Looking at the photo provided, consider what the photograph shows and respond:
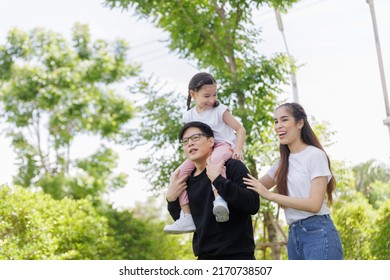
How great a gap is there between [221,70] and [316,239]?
683 centimetres

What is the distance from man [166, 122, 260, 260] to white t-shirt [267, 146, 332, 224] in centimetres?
19

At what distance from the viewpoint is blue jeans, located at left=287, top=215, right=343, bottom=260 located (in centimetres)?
262

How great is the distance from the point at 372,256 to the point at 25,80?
11.7 meters

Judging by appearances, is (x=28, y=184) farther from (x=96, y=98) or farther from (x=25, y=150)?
(x=96, y=98)

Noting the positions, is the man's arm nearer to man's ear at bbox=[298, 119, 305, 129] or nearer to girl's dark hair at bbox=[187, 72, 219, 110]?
man's ear at bbox=[298, 119, 305, 129]

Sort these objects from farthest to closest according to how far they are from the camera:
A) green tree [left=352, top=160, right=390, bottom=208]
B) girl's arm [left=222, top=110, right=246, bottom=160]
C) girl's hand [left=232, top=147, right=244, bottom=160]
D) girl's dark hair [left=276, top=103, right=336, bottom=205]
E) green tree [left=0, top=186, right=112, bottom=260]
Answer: green tree [left=352, top=160, right=390, bottom=208] < green tree [left=0, top=186, right=112, bottom=260] < girl's arm [left=222, top=110, right=246, bottom=160] < girl's hand [left=232, top=147, right=244, bottom=160] < girl's dark hair [left=276, top=103, right=336, bottom=205]

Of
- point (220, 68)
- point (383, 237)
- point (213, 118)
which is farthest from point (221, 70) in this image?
point (213, 118)

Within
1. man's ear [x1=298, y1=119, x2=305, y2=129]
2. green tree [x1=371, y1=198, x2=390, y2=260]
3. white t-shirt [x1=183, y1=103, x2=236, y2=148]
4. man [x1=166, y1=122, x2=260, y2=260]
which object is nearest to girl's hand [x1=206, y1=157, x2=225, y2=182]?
man [x1=166, y1=122, x2=260, y2=260]

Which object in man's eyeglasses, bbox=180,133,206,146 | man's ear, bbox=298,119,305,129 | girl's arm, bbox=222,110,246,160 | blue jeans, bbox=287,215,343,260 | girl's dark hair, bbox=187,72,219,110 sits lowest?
blue jeans, bbox=287,215,343,260

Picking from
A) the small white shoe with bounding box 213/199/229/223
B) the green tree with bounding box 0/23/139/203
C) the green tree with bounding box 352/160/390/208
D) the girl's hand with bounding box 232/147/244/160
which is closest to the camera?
the small white shoe with bounding box 213/199/229/223

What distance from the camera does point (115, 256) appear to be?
10.7 meters

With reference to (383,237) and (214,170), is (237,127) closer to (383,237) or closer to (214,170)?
(214,170)

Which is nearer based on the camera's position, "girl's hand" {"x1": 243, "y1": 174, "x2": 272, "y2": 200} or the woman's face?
"girl's hand" {"x1": 243, "y1": 174, "x2": 272, "y2": 200}

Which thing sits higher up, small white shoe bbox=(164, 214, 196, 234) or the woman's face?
the woman's face
